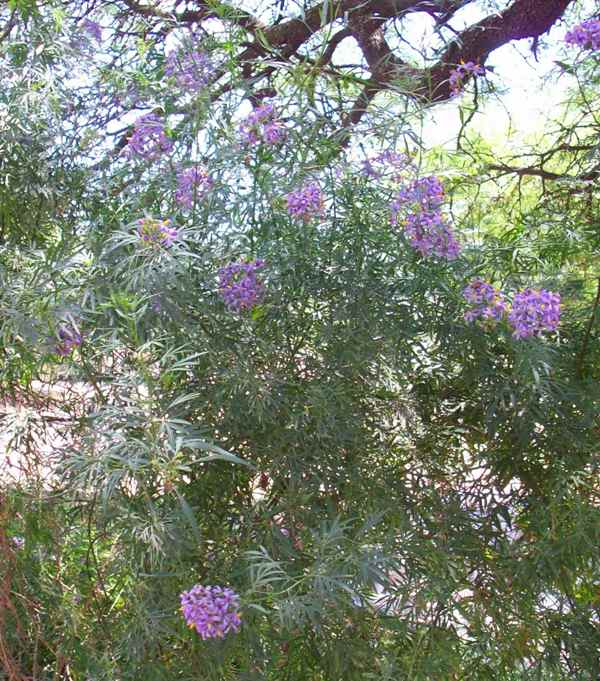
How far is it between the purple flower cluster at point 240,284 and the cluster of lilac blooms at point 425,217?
300 millimetres

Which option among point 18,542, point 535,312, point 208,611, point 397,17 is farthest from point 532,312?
point 18,542

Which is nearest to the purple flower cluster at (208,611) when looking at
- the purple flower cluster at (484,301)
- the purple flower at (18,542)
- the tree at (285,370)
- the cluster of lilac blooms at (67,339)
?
the tree at (285,370)

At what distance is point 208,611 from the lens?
144 cm

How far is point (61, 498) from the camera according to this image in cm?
196

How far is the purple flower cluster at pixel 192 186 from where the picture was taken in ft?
5.76

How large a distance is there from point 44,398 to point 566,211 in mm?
1325

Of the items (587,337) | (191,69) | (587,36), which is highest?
(587,36)

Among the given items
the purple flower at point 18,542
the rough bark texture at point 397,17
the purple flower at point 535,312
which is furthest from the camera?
the rough bark texture at point 397,17

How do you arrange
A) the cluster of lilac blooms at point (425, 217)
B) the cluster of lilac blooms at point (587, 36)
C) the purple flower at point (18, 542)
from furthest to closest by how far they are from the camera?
the purple flower at point (18, 542)
the cluster of lilac blooms at point (587, 36)
the cluster of lilac blooms at point (425, 217)

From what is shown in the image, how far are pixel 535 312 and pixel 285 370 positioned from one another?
0.52 meters

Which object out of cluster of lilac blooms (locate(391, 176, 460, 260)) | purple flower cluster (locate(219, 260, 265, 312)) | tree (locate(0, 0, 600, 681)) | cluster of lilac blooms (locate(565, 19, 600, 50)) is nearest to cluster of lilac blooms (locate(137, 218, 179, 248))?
tree (locate(0, 0, 600, 681))

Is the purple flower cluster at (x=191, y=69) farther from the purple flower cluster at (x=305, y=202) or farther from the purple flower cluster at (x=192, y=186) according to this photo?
the purple flower cluster at (x=305, y=202)

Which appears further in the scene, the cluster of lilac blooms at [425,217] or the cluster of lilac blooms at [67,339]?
the cluster of lilac blooms at [425,217]

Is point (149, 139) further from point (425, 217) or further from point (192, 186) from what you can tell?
point (425, 217)
